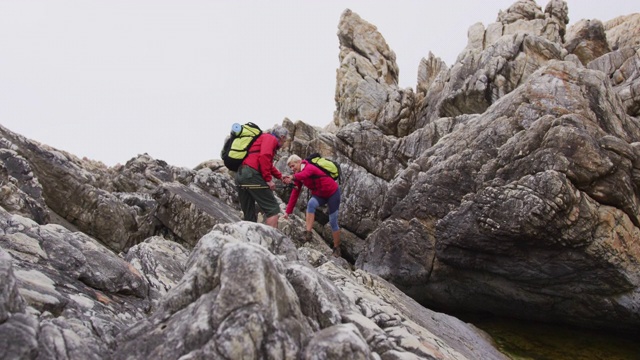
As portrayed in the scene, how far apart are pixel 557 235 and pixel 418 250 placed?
6.16m

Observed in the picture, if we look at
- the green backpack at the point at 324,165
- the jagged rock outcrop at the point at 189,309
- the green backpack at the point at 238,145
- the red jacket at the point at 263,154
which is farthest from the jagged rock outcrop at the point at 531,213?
the jagged rock outcrop at the point at 189,309

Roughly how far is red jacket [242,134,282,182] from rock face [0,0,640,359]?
141 inches

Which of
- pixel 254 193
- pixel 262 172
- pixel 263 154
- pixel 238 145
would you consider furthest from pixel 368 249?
pixel 238 145

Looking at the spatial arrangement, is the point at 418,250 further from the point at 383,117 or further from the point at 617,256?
the point at 383,117

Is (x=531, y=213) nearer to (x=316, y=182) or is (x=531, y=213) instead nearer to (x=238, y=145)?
(x=316, y=182)

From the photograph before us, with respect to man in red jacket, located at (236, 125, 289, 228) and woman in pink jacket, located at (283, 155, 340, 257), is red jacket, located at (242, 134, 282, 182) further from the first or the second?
woman in pink jacket, located at (283, 155, 340, 257)

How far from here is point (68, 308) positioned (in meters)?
7.90

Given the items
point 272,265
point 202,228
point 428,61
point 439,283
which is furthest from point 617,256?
point 428,61

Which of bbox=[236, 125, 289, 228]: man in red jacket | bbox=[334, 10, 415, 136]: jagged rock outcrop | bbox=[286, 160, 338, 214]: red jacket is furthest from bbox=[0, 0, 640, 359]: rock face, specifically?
bbox=[334, 10, 415, 136]: jagged rock outcrop

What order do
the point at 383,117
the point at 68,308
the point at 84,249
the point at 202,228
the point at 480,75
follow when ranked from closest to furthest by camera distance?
the point at 68,308, the point at 84,249, the point at 202,228, the point at 480,75, the point at 383,117

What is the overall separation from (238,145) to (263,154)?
1.01 meters

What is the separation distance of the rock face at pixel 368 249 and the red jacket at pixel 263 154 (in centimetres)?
358

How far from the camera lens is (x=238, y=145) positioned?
1717 centimetres

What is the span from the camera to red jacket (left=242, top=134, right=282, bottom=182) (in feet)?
56.0
